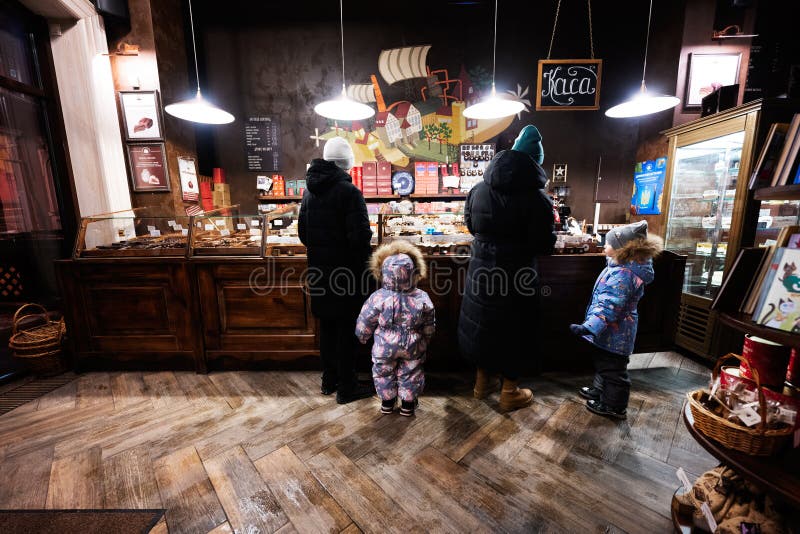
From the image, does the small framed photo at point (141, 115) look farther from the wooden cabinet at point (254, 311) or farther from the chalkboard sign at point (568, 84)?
the chalkboard sign at point (568, 84)

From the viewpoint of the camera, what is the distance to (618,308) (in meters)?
2.18

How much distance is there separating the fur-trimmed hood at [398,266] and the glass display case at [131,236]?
72.2 inches

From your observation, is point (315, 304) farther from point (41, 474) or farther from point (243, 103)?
point (243, 103)

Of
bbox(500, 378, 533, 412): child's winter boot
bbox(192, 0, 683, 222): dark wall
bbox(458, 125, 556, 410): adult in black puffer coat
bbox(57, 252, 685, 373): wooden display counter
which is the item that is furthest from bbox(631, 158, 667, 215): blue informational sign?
bbox(500, 378, 533, 412): child's winter boot

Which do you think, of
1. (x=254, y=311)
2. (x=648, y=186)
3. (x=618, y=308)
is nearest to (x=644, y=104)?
(x=648, y=186)

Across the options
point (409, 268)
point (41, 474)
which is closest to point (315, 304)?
point (409, 268)

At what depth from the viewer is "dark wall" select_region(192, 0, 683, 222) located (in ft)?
16.7

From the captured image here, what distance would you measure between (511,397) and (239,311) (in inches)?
94.1

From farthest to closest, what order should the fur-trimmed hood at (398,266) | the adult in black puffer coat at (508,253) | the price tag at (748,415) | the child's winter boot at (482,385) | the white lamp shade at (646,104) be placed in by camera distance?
the white lamp shade at (646,104)
the child's winter boot at (482,385)
the fur-trimmed hood at (398,266)
the adult in black puffer coat at (508,253)
the price tag at (748,415)

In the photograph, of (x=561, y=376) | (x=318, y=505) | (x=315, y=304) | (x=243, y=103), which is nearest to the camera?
(x=318, y=505)

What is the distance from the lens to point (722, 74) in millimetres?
4156

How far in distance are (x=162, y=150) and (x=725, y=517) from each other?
18.7ft

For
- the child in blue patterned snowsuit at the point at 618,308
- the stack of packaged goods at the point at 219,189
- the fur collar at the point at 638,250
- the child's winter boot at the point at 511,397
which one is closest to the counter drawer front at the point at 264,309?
the child's winter boot at the point at 511,397

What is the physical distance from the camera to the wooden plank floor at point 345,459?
1.61 metres
